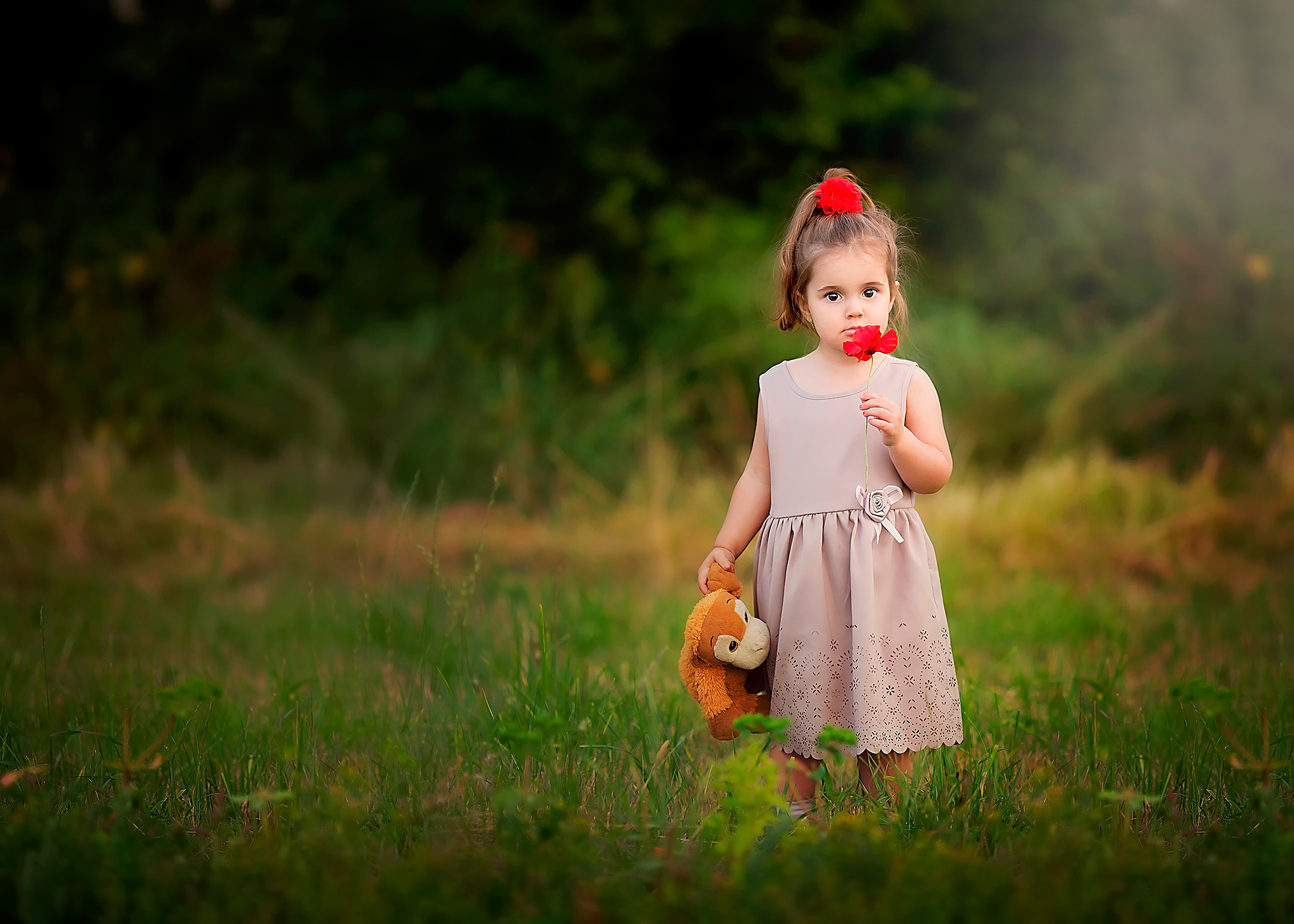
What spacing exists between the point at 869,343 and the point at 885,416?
181mm

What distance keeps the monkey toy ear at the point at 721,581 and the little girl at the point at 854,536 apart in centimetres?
7

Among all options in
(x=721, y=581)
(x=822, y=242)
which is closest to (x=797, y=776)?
(x=721, y=581)

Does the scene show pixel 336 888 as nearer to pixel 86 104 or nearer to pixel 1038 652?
pixel 1038 652

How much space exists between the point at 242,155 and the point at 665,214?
3.66m

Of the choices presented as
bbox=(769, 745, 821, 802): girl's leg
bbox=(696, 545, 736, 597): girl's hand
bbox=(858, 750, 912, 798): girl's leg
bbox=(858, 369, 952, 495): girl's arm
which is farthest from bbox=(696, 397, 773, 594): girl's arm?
bbox=(858, 750, 912, 798): girl's leg

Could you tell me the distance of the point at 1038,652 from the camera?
468cm

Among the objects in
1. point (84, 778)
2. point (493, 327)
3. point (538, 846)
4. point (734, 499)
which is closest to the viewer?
point (538, 846)

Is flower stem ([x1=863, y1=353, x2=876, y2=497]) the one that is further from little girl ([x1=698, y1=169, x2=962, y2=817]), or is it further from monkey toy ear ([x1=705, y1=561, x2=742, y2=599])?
monkey toy ear ([x1=705, y1=561, x2=742, y2=599])

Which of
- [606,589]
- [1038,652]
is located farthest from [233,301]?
[1038,652]

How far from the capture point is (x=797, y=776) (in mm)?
3092

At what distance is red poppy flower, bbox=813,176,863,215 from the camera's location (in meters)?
2.90

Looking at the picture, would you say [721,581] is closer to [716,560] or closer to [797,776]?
[716,560]

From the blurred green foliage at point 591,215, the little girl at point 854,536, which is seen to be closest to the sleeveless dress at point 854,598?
the little girl at point 854,536

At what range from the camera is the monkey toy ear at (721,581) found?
2.98m
